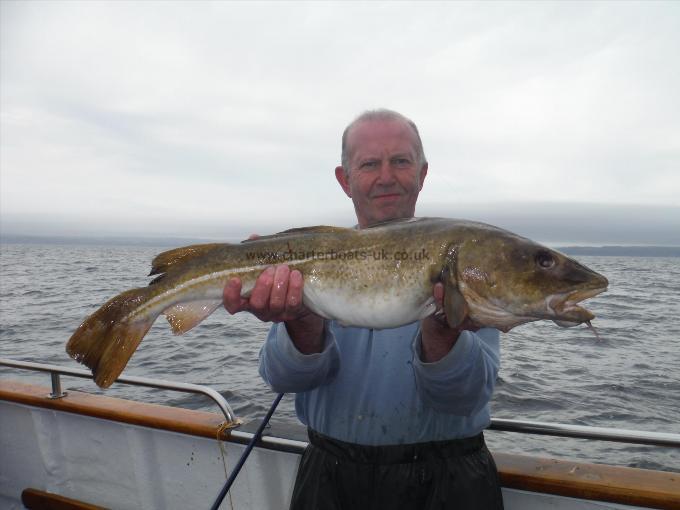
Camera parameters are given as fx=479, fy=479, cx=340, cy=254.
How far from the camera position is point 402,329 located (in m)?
3.26

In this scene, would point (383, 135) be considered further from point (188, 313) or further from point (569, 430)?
point (569, 430)

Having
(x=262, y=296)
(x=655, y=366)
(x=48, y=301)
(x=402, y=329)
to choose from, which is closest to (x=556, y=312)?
(x=402, y=329)

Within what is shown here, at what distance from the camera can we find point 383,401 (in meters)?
2.97

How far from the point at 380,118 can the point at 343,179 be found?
0.59m

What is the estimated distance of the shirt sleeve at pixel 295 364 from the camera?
9.56 feet

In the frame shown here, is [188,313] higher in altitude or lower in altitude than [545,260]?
lower

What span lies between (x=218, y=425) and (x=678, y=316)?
71.3 feet

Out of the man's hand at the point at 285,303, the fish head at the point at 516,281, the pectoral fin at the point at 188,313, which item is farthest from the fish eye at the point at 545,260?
the pectoral fin at the point at 188,313

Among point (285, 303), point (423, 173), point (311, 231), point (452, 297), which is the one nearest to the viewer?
point (452, 297)

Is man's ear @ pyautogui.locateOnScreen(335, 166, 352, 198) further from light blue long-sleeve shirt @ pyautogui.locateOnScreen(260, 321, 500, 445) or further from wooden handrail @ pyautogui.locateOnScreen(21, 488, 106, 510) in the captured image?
wooden handrail @ pyautogui.locateOnScreen(21, 488, 106, 510)

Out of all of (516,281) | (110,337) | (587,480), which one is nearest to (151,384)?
(110,337)

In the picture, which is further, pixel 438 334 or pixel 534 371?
pixel 534 371

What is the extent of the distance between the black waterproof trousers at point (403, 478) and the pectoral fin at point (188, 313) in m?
1.21

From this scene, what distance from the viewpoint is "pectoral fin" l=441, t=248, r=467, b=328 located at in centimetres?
271
